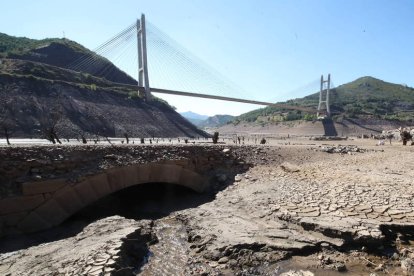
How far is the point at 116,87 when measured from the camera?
4597 cm

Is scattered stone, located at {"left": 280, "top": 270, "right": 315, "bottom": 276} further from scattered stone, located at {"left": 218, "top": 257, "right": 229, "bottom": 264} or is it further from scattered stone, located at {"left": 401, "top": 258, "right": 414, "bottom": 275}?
scattered stone, located at {"left": 401, "top": 258, "right": 414, "bottom": 275}

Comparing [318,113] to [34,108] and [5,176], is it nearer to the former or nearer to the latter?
[34,108]

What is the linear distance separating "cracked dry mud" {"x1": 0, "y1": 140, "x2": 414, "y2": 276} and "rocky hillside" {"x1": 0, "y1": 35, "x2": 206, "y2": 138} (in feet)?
55.4

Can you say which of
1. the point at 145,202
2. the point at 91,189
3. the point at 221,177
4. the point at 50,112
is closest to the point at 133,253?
the point at 91,189

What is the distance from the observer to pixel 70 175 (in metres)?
8.40

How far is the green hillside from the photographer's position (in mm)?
75938

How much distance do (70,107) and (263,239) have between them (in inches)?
1228

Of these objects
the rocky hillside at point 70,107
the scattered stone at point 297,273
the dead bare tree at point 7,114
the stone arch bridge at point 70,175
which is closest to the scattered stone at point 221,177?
the stone arch bridge at point 70,175

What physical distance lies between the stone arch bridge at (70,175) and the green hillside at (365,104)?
6576 cm

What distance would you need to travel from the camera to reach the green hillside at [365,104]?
7594 centimetres

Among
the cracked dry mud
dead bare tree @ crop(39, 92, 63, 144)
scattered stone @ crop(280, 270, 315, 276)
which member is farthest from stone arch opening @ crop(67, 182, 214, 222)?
dead bare tree @ crop(39, 92, 63, 144)

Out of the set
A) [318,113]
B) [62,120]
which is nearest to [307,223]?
[62,120]

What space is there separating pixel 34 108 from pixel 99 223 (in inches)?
1029

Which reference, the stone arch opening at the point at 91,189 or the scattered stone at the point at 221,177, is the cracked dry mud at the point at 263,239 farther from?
the scattered stone at the point at 221,177
